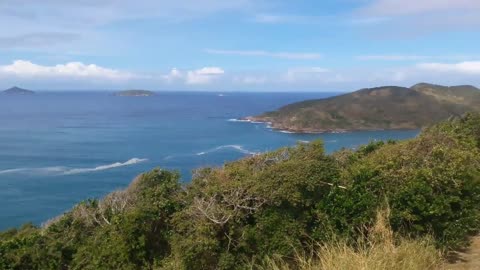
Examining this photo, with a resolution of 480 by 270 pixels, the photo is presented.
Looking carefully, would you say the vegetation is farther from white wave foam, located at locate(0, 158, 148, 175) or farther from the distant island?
the distant island

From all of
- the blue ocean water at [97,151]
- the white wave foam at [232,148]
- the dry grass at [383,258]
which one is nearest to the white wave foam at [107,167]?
the blue ocean water at [97,151]

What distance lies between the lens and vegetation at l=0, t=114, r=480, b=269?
6.27m

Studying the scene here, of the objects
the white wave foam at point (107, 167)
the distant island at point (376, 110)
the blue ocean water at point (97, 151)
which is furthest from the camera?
the distant island at point (376, 110)

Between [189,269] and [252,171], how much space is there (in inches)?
98.1

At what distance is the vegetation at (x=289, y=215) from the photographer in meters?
6.27

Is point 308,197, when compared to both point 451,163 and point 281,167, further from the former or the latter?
point 451,163

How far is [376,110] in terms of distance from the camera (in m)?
92.6

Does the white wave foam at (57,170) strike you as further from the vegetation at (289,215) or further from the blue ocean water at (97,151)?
the vegetation at (289,215)

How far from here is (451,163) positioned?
267 inches

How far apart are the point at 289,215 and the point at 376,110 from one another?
294ft

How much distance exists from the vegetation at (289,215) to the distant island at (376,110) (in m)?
73.8

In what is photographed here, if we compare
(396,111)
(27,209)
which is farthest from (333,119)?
(27,209)

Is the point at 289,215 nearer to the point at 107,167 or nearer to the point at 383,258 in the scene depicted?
the point at 383,258

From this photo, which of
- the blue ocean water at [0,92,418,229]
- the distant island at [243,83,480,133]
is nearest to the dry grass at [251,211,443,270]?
the blue ocean water at [0,92,418,229]
